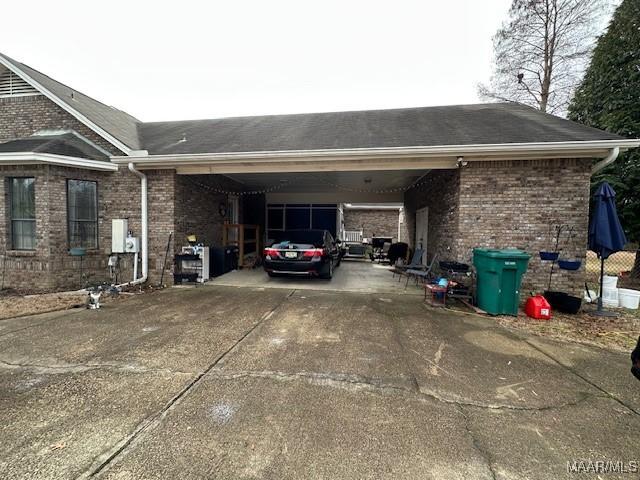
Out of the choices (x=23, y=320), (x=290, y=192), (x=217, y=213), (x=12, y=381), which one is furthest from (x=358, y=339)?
(x=290, y=192)

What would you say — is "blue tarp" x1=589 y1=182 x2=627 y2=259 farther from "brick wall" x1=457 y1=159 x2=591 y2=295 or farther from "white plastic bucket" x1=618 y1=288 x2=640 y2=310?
"white plastic bucket" x1=618 y1=288 x2=640 y2=310

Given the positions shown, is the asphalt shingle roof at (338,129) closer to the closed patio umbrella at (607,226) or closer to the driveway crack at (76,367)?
the closed patio umbrella at (607,226)

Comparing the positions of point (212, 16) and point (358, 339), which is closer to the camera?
point (358, 339)

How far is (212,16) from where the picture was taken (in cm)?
1098

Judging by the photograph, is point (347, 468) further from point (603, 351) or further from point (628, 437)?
point (603, 351)

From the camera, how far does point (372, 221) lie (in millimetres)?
19109

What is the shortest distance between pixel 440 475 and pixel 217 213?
29.6 ft

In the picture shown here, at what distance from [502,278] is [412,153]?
2.97m

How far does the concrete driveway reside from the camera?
1810 millimetres

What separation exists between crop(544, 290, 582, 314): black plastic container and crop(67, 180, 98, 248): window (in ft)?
33.6

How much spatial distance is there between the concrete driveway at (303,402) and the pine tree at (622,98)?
650cm

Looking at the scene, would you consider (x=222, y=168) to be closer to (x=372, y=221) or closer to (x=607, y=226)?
(x=607, y=226)

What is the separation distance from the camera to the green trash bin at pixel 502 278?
16.0 ft

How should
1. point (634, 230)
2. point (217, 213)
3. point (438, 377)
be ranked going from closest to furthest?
point (438, 377) → point (634, 230) → point (217, 213)
